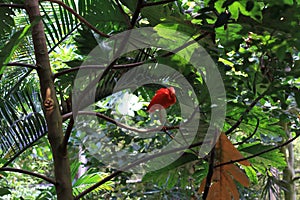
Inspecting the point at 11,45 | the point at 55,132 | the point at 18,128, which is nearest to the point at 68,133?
the point at 55,132

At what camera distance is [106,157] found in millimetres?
1252

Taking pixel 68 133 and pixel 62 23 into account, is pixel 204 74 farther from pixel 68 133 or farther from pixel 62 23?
pixel 62 23

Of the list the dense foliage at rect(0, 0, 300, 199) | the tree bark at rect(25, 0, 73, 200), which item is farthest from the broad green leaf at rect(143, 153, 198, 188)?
the tree bark at rect(25, 0, 73, 200)

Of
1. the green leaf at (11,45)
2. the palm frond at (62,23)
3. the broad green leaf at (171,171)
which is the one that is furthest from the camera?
the palm frond at (62,23)

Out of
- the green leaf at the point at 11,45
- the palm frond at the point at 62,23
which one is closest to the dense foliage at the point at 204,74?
the green leaf at the point at 11,45

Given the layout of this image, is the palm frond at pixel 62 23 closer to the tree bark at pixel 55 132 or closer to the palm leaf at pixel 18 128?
the palm leaf at pixel 18 128

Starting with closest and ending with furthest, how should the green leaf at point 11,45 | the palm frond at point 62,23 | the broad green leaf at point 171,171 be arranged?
the green leaf at point 11,45, the broad green leaf at point 171,171, the palm frond at point 62,23

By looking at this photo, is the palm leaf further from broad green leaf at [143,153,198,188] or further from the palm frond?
broad green leaf at [143,153,198,188]

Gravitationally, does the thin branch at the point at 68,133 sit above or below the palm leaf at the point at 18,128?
below

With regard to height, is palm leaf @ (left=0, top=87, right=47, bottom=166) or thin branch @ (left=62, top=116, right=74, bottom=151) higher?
palm leaf @ (left=0, top=87, right=47, bottom=166)

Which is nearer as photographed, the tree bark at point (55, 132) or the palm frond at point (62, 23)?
the tree bark at point (55, 132)

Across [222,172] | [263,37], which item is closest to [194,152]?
[222,172]

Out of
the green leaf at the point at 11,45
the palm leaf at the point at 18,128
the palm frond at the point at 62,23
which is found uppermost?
the palm frond at the point at 62,23

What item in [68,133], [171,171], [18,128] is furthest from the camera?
[18,128]
